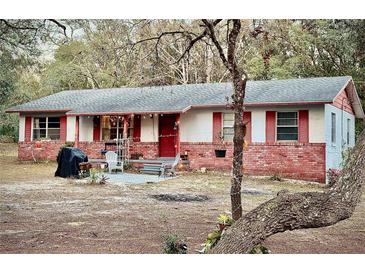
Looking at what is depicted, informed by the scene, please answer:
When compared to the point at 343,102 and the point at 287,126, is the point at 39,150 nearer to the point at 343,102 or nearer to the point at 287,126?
the point at 287,126

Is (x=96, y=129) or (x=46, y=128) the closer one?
(x=46, y=128)

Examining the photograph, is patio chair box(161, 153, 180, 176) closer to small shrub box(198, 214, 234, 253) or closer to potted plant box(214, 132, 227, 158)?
potted plant box(214, 132, 227, 158)

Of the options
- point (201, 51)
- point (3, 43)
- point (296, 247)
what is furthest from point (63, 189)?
point (296, 247)

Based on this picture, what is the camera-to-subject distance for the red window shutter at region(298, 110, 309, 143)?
4984 mm

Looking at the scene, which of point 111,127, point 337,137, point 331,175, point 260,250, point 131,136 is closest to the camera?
point 260,250

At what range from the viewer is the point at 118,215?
4340mm

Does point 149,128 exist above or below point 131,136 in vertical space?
above

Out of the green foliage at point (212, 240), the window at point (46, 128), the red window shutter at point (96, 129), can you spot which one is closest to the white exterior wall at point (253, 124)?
the red window shutter at point (96, 129)

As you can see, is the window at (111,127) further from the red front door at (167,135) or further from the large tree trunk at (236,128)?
Answer: the large tree trunk at (236,128)

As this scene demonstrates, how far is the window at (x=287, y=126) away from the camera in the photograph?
5293mm

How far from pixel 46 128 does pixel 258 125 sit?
2622 millimetres

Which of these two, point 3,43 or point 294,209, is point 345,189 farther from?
point 3,43

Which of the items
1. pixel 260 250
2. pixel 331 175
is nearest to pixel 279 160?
pixel 331 175
